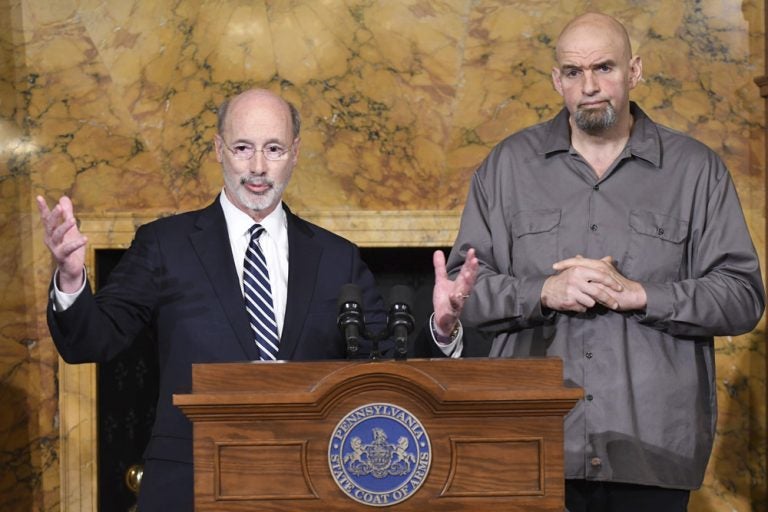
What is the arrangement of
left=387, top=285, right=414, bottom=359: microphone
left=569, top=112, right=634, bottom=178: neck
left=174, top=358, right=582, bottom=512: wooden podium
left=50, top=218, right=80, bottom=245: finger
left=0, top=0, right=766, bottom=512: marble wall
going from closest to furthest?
left=174, top=358, right=582, bottom=512: wooden podium
left=387, top=285, right=414, bottom=359: microphone
left=50, top=218, right=80, bottom=245: finger
left=569, top=112, right=634, bottom=178: neck
left=0, top=0, right=766, bottom=512: marble wall

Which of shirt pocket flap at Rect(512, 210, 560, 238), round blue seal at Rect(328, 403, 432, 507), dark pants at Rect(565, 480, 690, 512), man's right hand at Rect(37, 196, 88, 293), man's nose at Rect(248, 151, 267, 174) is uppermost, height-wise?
man's nose at Rect(248, 151, 267, 174)

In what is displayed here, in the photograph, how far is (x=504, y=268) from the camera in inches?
133

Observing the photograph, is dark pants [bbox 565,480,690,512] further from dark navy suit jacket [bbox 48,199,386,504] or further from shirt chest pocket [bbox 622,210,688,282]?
dark navy suit jacket [bbox 48,199,386,504]

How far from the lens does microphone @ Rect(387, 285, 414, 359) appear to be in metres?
2.71

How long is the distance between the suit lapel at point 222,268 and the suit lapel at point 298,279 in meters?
0.09

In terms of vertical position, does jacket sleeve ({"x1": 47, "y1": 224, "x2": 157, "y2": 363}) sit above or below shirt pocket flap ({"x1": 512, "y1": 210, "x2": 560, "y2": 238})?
below

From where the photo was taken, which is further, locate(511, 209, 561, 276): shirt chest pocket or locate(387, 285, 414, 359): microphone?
locate(511, 209, 561, 276): shirt chest pocket

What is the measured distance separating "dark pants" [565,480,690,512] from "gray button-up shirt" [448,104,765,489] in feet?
0.16

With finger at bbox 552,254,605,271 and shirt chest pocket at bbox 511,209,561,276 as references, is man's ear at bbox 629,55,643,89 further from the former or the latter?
finger at bbox 552,254,605,271

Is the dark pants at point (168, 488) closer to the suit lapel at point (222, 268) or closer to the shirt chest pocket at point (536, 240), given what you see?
the suit lapel at point (222, 268)

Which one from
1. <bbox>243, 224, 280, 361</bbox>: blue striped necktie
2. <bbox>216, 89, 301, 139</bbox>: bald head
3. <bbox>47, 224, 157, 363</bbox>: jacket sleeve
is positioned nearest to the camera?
<bbox>47, 224, 157, 363</bbox>: jacket sleeve

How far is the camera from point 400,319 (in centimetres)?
274

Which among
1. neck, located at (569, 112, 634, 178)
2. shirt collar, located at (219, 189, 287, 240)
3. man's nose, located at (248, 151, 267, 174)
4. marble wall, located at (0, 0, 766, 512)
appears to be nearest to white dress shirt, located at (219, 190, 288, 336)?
shirt collar, located at (219, 189, 287, 240)

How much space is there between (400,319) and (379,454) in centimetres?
30
